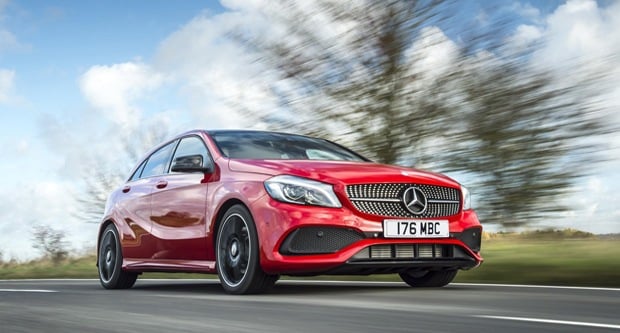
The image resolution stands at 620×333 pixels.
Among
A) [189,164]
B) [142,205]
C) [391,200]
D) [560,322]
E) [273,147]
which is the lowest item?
[560,322]

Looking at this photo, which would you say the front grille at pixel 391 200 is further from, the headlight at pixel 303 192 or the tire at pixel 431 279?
the tire at pixel 431 279

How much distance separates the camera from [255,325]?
16.1 feet

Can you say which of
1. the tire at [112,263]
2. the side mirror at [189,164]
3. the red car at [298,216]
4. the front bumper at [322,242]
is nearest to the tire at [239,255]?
the red car at [298,216]

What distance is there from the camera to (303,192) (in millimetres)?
7191

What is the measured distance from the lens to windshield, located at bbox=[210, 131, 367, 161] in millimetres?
8250

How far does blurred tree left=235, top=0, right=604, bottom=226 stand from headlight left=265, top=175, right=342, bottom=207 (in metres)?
4.73

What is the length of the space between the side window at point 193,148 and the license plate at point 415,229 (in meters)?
1.92

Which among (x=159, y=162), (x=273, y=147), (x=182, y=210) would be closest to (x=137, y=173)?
(x=159, y=162)

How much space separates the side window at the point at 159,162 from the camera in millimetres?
9438

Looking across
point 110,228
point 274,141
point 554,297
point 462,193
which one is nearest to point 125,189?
point 110,228

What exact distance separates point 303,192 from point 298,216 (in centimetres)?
21

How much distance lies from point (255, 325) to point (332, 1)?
827 cm

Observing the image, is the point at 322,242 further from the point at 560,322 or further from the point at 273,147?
the point at 560,322

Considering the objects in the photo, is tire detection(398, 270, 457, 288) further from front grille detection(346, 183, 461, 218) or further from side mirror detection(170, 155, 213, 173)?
side mirror detection(170, 155, 213, 173)
